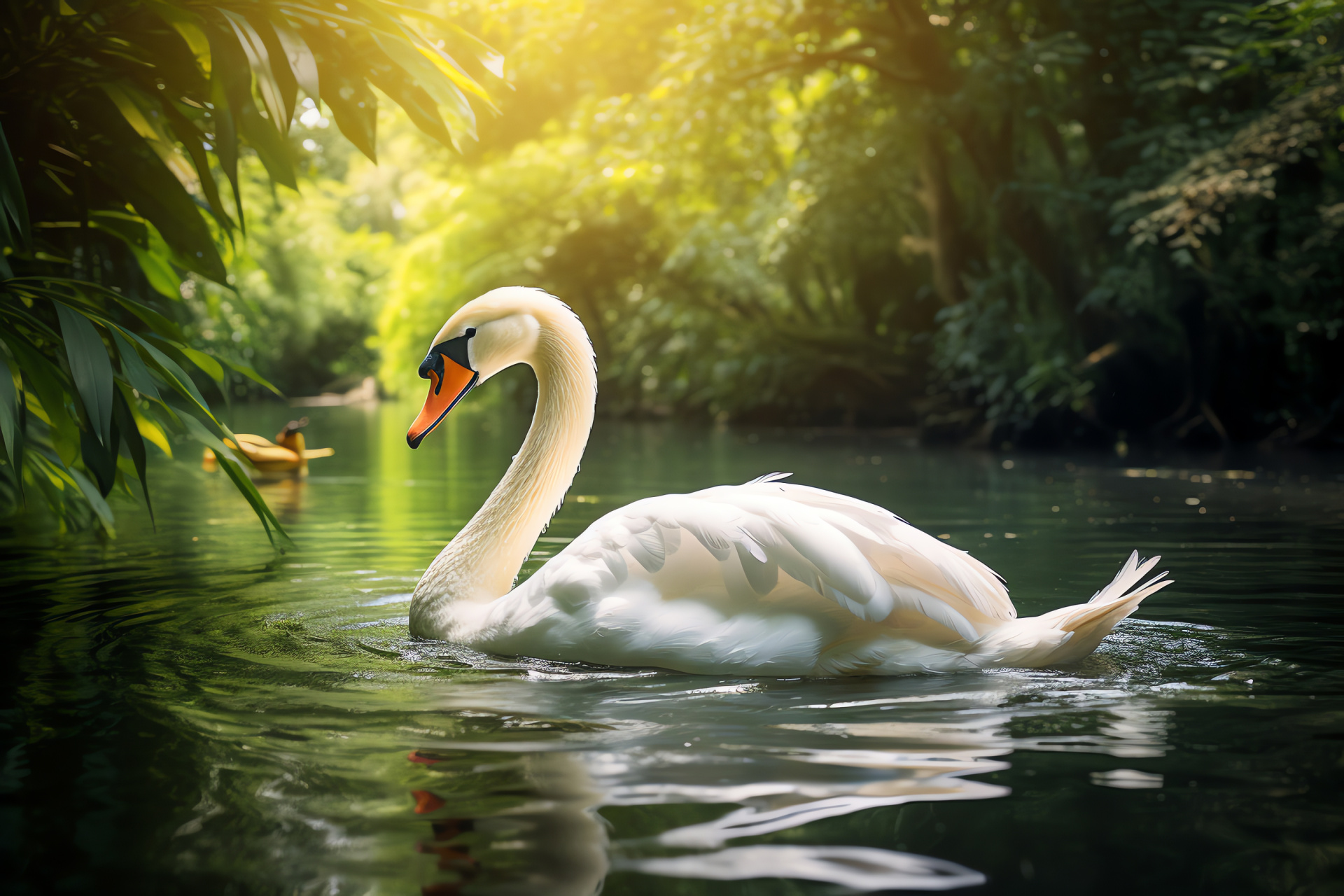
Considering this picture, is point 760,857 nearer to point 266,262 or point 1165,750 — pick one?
point 1165,750

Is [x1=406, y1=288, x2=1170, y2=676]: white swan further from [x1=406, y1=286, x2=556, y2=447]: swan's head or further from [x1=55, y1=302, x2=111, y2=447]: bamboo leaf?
[x1=55, y1=302, x2=111, y2=447]: bamboo leaf

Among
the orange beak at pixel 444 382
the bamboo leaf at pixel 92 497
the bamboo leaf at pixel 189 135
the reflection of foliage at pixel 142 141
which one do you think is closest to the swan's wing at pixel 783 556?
the orange beak at pixel 444 382

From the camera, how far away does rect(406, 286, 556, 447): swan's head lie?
4.48 meters

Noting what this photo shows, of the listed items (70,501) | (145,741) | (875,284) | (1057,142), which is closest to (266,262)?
(875,284)

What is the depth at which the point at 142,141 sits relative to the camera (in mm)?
4039

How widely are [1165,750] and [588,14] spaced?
1615cm

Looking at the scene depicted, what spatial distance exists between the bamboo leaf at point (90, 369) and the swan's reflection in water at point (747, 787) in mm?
1215

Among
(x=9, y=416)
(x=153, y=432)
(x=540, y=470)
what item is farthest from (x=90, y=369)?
(x=540, y=470)

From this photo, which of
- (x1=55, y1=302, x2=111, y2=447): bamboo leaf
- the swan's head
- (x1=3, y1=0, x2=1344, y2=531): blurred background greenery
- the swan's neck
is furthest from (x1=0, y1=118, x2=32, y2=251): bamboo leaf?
(x1=3, y1=0, x2=1344, y2=531): blurred background greenery

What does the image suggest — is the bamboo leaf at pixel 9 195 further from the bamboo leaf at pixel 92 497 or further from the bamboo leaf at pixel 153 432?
the bamboo leaf at pixel 92 497

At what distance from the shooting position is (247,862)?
7.04 ft

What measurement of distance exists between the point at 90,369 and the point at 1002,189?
14.3 m

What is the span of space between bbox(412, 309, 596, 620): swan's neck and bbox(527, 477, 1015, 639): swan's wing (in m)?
0.55

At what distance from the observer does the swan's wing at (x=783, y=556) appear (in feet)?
11.5
